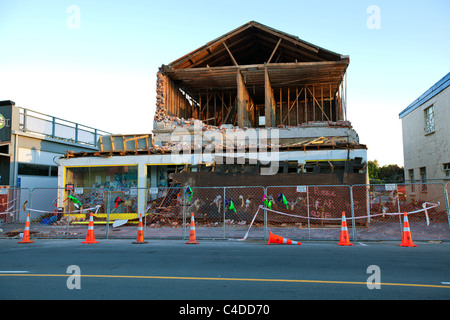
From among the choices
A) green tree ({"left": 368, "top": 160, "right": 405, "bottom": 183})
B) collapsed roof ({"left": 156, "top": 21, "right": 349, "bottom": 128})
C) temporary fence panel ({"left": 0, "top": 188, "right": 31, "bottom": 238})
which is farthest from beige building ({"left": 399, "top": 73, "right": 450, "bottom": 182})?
green tree ({"left": 368, "top": 160, "right": 405, "bottom": 183})

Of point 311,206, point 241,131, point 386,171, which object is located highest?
point 241,131

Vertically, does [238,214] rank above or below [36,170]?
below

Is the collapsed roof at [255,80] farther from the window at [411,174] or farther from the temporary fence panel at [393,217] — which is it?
the temporary fence panel at [393,217]

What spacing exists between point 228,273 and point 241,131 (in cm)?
1682

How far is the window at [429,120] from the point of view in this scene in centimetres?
2125

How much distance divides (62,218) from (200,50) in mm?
14437

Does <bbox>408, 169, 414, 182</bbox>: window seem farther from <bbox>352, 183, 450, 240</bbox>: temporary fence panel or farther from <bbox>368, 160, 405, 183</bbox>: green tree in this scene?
<bbox>368, 160, 405, 183</bbox>: green tree

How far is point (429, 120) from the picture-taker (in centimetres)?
2172

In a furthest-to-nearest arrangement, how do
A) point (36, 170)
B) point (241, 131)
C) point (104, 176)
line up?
point (241, 131) < point (36, 170) < point (104, 176)

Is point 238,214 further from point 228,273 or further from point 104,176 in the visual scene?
point 228,273

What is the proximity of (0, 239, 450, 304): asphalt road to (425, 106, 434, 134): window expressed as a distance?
13.6 m

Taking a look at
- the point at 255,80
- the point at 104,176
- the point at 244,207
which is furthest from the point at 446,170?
A: the point at 104,176
